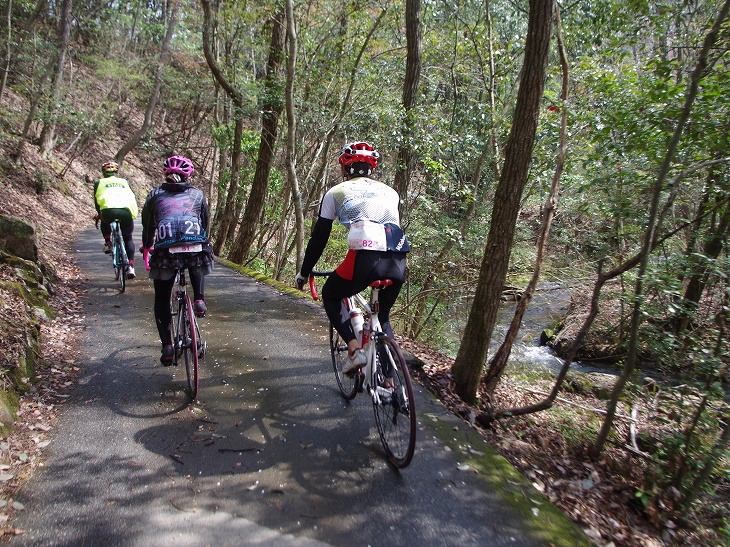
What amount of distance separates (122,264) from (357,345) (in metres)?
5.86

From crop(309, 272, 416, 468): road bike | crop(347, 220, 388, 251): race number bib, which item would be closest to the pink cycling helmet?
crop(309, 272, 416, 468): road bike

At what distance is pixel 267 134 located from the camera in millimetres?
13312

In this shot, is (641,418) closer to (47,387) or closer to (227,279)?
(47,387)

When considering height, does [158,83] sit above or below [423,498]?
above

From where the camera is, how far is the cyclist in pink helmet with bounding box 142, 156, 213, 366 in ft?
15.0

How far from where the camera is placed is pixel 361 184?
13.1 ft

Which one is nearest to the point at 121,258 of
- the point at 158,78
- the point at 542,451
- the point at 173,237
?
the point at 173,237

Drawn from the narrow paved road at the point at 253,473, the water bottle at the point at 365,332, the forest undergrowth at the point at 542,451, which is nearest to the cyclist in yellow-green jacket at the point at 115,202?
the forest undergrowth at the point at 542,451

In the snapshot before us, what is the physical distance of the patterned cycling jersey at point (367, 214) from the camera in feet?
12.3

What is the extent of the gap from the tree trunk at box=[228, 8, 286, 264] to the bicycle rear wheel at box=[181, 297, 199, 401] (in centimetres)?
856

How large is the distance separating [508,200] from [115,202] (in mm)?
6351

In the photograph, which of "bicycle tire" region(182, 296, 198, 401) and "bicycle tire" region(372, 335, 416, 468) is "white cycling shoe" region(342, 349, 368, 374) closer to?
"bicycle tire" region(372, 335, 416, 468)

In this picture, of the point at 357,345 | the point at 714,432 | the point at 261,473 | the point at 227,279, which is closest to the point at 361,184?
the point at 357,345

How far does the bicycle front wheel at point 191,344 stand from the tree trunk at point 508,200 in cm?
300
